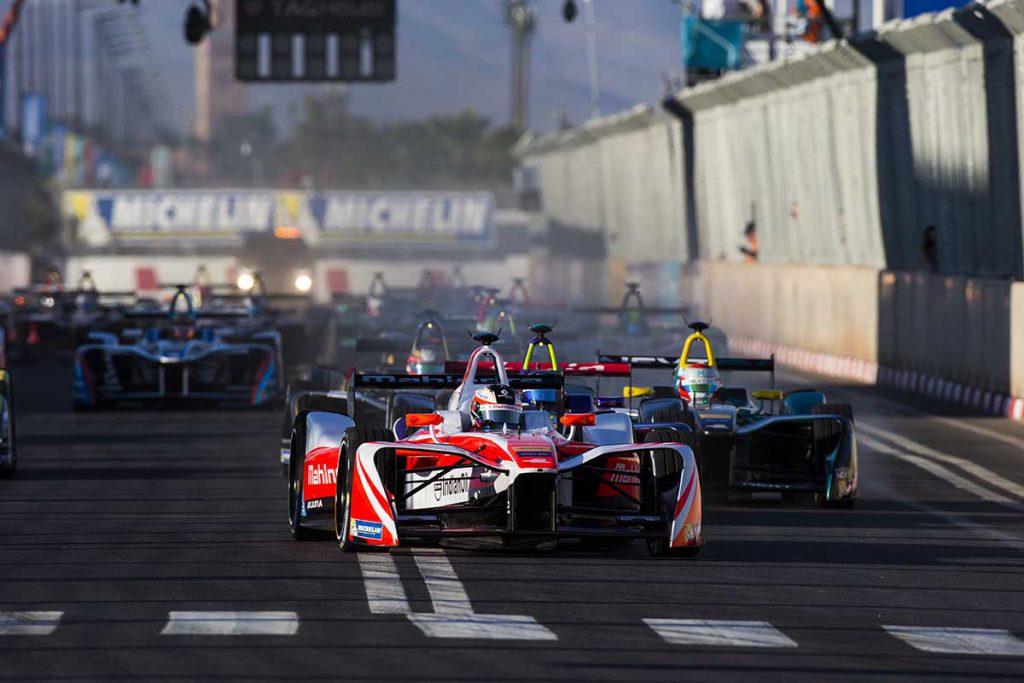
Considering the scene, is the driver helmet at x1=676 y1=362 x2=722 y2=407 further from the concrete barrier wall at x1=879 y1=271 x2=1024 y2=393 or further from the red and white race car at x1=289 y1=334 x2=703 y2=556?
the concrete barrier wall at x1=879 y1=271 x2=1024 y2=393

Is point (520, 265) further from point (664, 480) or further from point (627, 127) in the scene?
point (664, 480)

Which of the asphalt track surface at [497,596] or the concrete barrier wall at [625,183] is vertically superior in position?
the concrete barrier wall at [625,183]

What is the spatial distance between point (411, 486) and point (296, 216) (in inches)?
3422

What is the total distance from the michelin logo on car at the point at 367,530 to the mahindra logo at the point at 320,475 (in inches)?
32.1

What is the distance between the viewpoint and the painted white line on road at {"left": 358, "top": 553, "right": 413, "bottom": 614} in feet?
33.9

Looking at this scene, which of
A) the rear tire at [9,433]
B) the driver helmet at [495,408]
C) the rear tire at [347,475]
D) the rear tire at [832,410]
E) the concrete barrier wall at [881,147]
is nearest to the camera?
the rear tire at [347,475]

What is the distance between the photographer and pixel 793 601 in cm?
1077

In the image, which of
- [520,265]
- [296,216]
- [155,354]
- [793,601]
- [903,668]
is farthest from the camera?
[296,216]

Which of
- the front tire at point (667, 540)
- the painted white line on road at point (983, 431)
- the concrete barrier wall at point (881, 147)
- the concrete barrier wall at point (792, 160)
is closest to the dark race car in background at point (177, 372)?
the painted white line on road at point (983, 431)

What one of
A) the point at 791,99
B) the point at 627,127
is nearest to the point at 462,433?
the point at 791,99

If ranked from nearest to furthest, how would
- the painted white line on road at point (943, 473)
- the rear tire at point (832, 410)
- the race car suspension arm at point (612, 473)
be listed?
1. the race car suspension arm at point (612, 473)
2. the rear tire at point (832, 410)
3. the painted white line on road at point (943, 473)

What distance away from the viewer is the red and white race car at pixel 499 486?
471 inches

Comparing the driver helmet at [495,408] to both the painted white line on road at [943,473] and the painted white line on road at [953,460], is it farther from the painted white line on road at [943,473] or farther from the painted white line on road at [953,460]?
the painted white line on road at [953,460]


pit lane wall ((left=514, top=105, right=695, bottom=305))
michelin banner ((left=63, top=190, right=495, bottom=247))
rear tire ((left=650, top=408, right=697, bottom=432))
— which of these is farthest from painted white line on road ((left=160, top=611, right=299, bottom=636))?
michelin banner ((left=63, top=190, right=495, bottom=247))
